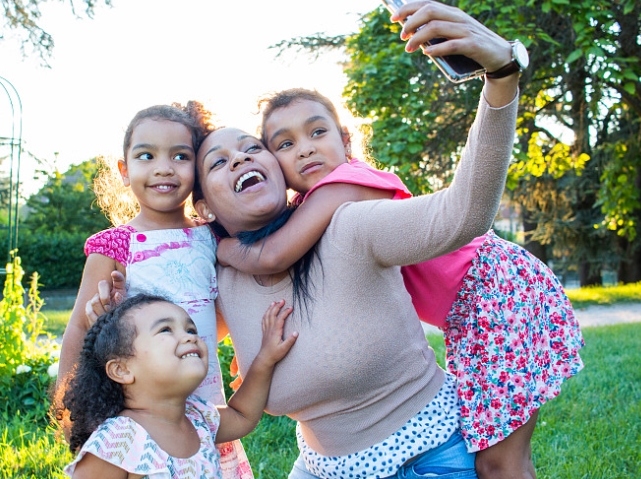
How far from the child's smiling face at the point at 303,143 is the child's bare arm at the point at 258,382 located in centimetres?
46

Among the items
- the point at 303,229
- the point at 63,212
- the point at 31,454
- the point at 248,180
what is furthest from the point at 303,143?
the point at 63,212

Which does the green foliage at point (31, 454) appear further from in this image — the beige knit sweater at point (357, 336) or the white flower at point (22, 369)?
the beige knit sweater at point (357, 336)

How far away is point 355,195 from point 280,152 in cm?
45

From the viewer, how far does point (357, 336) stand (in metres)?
1.74

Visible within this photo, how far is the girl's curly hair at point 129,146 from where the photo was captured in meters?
2.29

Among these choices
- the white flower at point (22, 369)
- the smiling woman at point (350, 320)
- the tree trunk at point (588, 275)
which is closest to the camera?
the smiling woman at point (350, 320)

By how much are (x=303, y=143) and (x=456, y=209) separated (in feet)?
2.83

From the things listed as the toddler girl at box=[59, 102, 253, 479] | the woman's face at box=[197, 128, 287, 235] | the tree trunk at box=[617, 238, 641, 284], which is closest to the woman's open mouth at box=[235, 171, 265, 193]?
the woman's face at box=[197, 128, 287, 235]

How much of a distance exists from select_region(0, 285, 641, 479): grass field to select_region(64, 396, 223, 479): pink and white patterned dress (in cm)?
172

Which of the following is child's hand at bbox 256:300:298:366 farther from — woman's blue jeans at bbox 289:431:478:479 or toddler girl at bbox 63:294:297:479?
woman's blue jeans at bbox 289:431:478:479

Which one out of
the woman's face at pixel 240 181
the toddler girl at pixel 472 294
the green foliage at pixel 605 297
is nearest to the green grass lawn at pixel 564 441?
the toddler girl at pixel 472 294

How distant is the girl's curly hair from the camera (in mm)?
2287

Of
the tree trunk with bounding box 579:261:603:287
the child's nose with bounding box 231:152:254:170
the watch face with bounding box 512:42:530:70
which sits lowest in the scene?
the tree trunk with bounding box 579:261:603:287

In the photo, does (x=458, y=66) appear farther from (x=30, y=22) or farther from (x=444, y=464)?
(x=30, y=22)
